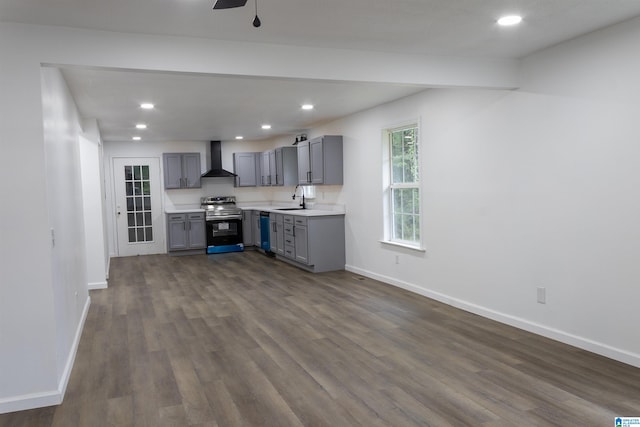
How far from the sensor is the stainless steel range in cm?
935

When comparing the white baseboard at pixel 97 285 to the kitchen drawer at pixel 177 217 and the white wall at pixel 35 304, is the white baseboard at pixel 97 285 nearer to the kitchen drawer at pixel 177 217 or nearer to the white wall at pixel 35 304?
the kitchen drawer at pixel 177 217

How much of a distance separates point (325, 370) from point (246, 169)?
7.28 m

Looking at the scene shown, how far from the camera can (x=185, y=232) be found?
30.1ft

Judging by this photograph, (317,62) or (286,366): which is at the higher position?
(317,62)

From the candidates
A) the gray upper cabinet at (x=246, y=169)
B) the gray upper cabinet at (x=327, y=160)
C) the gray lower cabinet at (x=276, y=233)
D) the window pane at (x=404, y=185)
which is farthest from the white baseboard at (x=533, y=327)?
the gray upper cabinet at (x=246, y=169)

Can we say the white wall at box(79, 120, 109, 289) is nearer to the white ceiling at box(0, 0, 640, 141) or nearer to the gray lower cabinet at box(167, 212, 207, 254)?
the white ceiling at box(0, 0, 640, 141)

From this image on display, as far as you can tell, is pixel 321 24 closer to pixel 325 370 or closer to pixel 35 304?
pixel 325 370

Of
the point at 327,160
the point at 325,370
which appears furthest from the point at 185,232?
the point at 325,370

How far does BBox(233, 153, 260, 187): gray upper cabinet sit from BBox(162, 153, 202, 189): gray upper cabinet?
82cm

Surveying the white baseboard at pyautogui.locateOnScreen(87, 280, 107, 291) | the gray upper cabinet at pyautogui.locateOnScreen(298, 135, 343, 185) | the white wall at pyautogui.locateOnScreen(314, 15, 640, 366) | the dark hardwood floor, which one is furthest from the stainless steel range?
the white wall at pyautogui.locateOnScreen(314, 15, 640, 366)

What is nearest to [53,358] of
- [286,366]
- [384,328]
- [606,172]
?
[286,366]

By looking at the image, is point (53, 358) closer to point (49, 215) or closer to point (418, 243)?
point (49, 215)

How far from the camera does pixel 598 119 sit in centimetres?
337

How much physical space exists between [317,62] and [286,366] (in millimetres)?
2326
